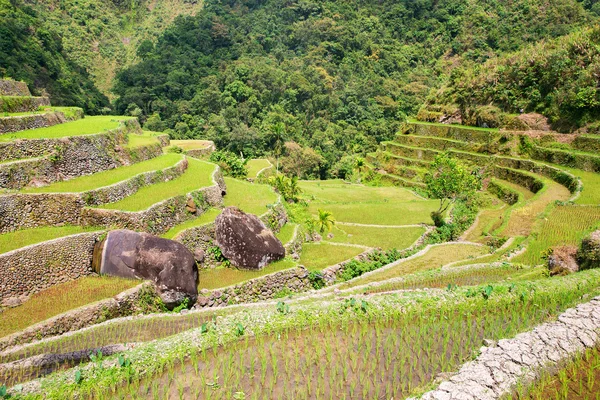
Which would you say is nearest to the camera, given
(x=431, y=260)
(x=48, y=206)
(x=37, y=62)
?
(x=48, y=206)

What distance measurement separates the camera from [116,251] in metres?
14.8

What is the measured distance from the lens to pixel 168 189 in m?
20.0

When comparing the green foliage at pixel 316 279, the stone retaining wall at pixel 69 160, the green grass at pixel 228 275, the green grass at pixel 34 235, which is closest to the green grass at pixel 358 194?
the green foliage at pixel 316 279

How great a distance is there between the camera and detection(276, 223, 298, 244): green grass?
20.9 metres

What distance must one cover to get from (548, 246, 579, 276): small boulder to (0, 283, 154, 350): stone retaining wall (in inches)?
555

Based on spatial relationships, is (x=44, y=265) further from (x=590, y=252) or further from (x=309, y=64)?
(x=309, y=64)

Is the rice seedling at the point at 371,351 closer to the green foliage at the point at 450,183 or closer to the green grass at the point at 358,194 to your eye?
the green foliage at the point at 450,183

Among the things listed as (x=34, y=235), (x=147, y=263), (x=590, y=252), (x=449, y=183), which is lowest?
(x=147, y=263)

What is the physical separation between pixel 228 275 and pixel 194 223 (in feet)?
10.5

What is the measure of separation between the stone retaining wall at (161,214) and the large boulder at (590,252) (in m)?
15.8

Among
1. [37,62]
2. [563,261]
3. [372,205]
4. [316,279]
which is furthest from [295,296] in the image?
[37,62]

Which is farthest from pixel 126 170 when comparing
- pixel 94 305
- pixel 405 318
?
pixel 405 318

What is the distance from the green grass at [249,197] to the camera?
22.1 meters

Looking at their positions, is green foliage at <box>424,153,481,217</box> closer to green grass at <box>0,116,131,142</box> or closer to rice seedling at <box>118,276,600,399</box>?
rice seedling at <box>118,276,600,399</box>
